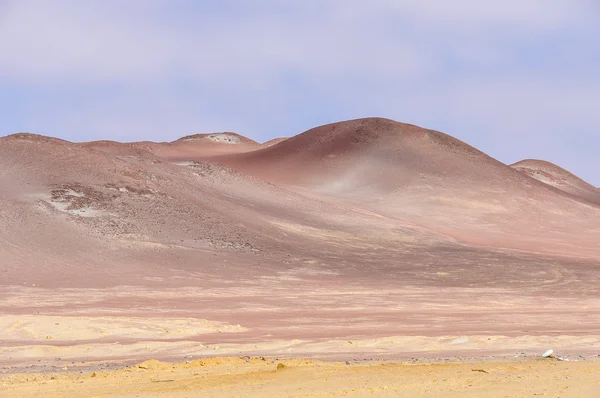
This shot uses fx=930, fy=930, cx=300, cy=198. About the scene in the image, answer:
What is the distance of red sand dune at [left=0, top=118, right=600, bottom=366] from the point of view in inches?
989

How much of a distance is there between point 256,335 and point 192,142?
96078 mm

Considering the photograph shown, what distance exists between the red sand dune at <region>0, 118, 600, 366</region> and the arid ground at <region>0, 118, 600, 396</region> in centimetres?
14

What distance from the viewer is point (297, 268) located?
39.9 meters

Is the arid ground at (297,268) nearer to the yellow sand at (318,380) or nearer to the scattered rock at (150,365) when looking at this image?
the yellow sand at (318,380)

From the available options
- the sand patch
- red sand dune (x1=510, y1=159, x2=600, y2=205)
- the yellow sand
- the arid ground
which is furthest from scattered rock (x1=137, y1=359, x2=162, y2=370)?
red sand dune (x1=510, y1=159, x2=600, y2=205)

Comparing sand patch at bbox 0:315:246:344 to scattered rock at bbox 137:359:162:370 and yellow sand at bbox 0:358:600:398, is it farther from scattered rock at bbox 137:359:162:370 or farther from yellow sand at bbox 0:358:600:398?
yellow sand at bbox 0:358:600:398

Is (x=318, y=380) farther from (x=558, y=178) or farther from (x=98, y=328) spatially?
(x=558, y=178)

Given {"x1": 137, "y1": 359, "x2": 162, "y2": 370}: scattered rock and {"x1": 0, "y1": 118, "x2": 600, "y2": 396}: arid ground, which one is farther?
{"x1": 0, "y1": 118, "x2": 600, "y2": 396}: arid ground

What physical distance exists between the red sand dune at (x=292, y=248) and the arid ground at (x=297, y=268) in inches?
5.3

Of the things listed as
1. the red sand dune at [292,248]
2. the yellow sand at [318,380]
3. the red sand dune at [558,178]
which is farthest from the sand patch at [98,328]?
the red sand dune at [558,178]

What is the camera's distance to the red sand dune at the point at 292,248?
2511cm

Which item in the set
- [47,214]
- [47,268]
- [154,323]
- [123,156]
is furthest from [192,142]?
[154,323]

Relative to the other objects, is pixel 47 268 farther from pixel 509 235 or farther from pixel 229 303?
pixel 509 235

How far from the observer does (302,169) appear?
85.2 m
